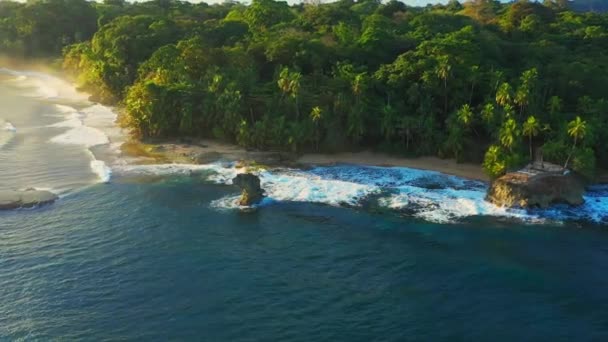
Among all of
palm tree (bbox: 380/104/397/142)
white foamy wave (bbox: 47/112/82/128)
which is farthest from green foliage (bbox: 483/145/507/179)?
white foamy wave (bbox: 47/112/82/128)

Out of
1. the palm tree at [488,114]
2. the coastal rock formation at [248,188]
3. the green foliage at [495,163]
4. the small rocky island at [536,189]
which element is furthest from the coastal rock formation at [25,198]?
the palm tree at [488,114]

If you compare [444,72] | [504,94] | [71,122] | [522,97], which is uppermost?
[444,72]

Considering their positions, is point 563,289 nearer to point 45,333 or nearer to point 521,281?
point 521,281

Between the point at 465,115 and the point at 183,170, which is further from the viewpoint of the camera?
the point at 183,170

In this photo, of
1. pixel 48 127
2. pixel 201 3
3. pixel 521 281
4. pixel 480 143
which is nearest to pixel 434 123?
pixel 480 143

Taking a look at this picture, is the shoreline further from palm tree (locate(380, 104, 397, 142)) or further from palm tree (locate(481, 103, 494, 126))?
palm tree (locate(481, 103, 494, 126))

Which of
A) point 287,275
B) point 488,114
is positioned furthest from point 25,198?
point 488,114

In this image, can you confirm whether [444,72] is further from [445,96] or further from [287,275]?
[287,275]
